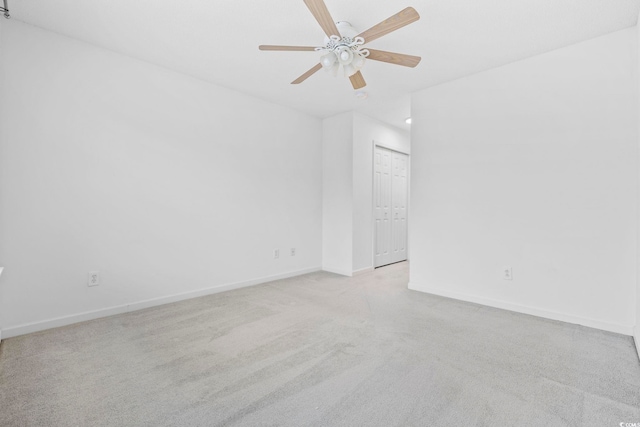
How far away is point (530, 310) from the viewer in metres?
2.72

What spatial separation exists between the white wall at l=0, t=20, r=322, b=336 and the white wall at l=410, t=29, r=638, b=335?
2.11 metres

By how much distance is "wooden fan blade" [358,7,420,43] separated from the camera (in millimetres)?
1632

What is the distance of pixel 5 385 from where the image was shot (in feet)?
5.35

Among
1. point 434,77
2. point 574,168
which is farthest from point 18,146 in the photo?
point 574,168

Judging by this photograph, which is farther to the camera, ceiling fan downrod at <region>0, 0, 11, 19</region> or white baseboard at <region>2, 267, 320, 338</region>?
white baseboard at <region>2, 267, 320, 338</region>

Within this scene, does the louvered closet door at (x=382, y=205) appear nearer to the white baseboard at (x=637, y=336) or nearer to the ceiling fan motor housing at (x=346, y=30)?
the ceiling fan motor housing at (x=346, y=30)

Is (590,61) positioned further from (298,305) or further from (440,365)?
(298,305)

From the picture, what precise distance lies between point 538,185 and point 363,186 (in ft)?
→ 7.22

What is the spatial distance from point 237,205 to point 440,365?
8.87ft

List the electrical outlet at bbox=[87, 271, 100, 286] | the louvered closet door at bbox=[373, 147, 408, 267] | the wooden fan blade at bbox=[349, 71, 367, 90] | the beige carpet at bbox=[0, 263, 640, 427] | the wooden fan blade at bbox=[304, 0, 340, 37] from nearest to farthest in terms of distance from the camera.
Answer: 1. the beige carpet at bbox=[0, 263, 640, 427]
2. the wooden fan blade at bbox=[304, 0, 340, 37]
3. the wooden fan blade at bbox=[349, 71, 367, 90]
4. the electrical outlet at bbox=[87, 271, 100, 286]
5. the louvered closet door at bbox=[373, 147, 408, 267]

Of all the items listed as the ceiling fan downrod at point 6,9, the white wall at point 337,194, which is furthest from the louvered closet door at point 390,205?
the ceiling fan downrod at point 6,9

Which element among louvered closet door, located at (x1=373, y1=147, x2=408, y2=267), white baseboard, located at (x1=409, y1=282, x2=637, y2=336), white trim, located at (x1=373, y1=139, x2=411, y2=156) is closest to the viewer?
white baseboard, located at (x1=409, y1=282, x2=637, y2=336)

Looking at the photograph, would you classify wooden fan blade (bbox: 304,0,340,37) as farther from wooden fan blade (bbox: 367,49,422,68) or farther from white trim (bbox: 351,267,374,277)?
white trim (bbox: 351,267,374,277)

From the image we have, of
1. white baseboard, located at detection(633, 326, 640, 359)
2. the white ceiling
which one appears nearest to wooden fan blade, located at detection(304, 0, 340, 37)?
the white ceiling
